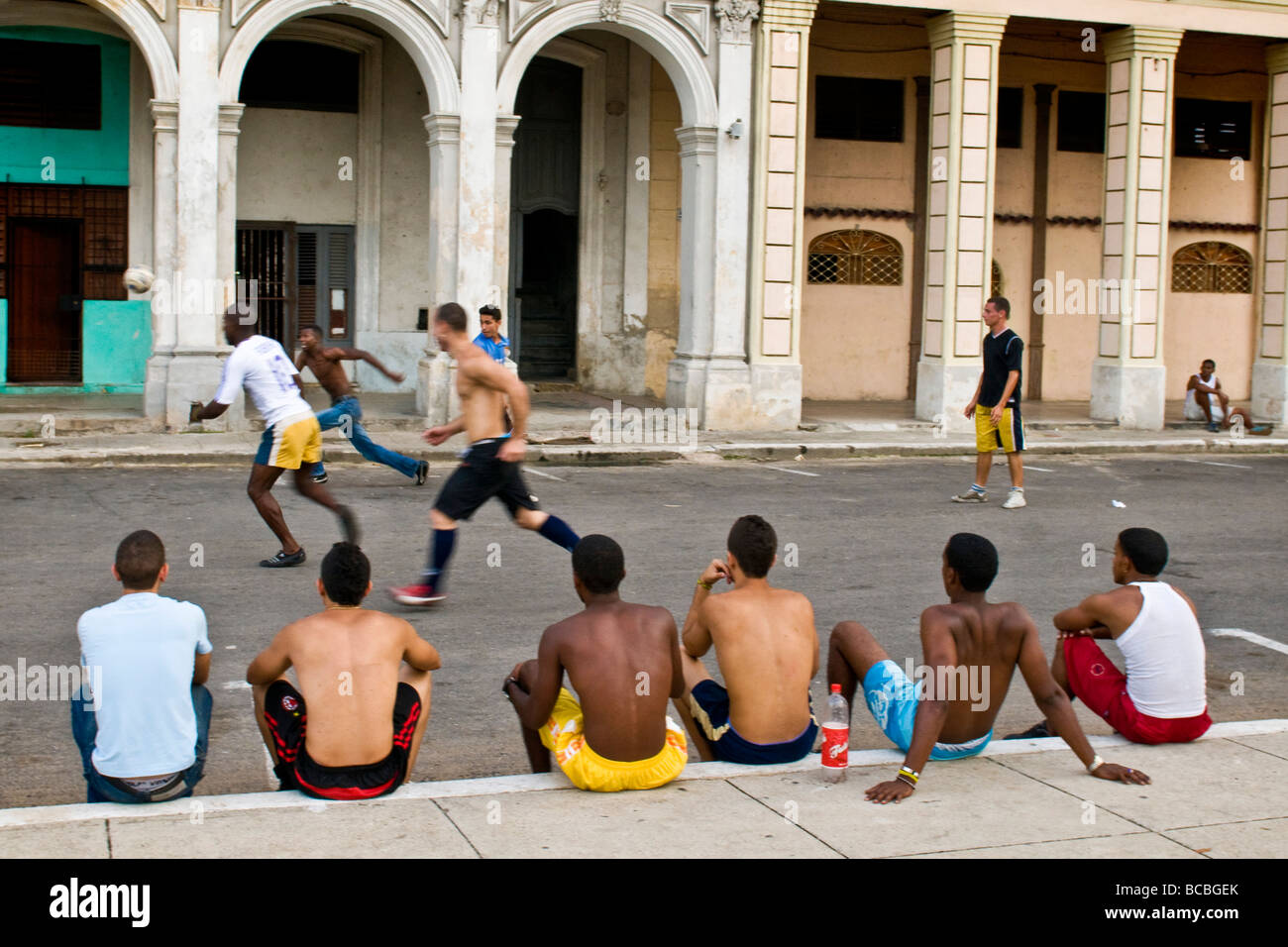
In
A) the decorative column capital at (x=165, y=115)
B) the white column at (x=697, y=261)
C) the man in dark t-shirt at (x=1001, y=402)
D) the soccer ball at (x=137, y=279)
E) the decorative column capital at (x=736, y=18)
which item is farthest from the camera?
the white column at (x=697, y=261)

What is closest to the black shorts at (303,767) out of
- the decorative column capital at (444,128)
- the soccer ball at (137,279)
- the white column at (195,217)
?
the soccer ball at (137,279)

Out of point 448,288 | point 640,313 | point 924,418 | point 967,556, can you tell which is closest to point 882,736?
point 967,556

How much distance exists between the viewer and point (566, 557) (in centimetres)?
1080

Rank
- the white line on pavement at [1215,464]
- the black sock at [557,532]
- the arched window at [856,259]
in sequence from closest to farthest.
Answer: the black sock at [557,532] → the white line on pavement at [1215,464] → the arched window at [856,259]

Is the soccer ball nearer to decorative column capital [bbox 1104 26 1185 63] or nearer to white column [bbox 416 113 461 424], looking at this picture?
white column [bbox 416 113 461 424]

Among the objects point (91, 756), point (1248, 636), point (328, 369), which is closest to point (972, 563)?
point (91, 756)

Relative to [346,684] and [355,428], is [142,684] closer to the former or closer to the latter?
[346,684]

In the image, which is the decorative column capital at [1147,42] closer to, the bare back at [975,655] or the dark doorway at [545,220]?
the dark doorway at [545,220]

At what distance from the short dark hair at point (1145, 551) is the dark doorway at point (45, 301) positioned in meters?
15.7

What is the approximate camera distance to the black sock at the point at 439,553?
29.6 ft

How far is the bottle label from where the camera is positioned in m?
5.54

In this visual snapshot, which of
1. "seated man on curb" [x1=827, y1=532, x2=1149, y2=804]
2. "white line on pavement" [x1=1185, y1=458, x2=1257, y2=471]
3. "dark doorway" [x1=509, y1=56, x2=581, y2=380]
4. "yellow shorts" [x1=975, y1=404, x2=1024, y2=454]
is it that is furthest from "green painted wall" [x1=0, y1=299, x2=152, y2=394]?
"seated man on curb" [x1=827, y1=532, x2=1149, y2=804]

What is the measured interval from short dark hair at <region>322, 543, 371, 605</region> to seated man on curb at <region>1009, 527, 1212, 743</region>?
2.77m

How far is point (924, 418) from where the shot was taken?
64.7 ft
